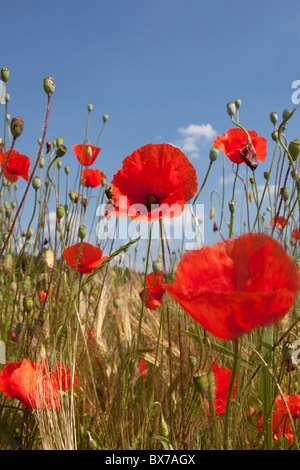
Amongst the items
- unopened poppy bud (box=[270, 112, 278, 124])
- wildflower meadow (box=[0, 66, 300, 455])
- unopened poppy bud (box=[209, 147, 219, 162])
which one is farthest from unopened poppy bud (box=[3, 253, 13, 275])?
unopened poppy bud (box=[270, 112, 278, 124])

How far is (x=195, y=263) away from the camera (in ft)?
1.54

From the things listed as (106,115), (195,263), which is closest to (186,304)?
(195,263)

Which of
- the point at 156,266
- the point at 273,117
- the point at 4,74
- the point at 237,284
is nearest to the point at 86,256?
the point at 156,266

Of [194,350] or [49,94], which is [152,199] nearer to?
[49,94]

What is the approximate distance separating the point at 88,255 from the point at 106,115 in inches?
49.9

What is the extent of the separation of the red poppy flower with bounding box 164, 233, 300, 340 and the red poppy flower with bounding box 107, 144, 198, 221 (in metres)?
0.35

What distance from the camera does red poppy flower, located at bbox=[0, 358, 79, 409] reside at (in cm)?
81

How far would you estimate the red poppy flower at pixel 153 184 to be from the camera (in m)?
0.83

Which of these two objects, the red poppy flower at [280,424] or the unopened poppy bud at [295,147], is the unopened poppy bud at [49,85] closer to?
the unopened poppy bud at [295,147]

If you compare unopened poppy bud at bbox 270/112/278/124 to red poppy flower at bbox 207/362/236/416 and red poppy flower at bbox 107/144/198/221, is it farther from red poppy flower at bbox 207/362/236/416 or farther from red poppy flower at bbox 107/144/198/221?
red poppy flower at bbox 207/362/236/416

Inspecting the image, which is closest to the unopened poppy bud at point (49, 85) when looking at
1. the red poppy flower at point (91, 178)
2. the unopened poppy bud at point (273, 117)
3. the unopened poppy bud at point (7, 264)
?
the unopened poppy bud at point (7, 264)

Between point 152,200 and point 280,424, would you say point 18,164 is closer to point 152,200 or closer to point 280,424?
point 152,200

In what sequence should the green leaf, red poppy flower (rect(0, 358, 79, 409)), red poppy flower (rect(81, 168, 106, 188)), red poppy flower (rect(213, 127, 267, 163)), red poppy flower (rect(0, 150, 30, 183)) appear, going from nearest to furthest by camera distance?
1. the green leaf
2. red poppy flower (rect(0, 358, 79, 409))
3. red poppy flower (rect(213, 127, 267, 163))
4. red poppy flower (rect(0, 150, 30, 183))
5. red poppy flower (rect(81, 168, 106, 188))

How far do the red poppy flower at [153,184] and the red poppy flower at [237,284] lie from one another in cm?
35
